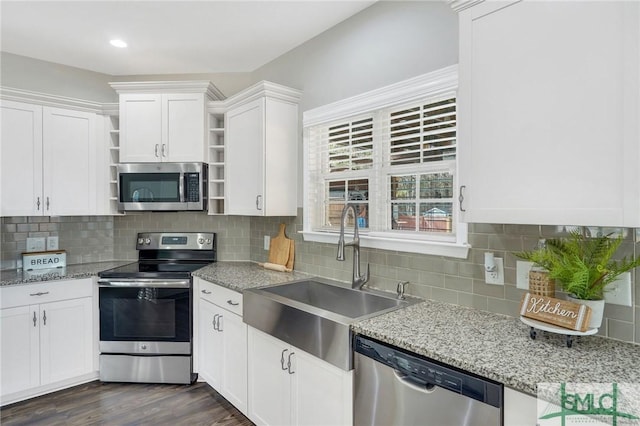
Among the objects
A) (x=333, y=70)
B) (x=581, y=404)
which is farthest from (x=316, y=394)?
(x=333, y=70)

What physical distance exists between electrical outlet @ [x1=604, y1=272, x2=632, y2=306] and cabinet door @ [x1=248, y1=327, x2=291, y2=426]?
1440mm

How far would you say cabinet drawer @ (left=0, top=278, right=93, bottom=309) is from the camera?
2.56 metres

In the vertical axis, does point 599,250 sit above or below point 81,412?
above

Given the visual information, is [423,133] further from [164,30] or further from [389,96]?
[164,30]

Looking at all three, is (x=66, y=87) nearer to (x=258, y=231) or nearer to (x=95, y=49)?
(x=95, y=49)

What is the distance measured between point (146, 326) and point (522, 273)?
8.66 feet

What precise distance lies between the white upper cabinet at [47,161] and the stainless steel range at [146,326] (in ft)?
2.48

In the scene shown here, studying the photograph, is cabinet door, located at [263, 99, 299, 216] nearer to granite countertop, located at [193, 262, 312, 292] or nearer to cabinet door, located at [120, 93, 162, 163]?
granite countertop, located at [193, 262, 312, 292]

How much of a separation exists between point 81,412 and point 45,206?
1.61 meters

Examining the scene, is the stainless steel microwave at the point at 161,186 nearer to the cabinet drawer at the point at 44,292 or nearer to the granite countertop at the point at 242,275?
the granite countertop at the point at 242,275

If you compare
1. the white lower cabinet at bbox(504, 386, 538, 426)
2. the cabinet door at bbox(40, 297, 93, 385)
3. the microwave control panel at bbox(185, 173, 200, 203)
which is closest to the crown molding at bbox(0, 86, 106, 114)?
the microwave control panel at bbox(185, 173, 200, 203)

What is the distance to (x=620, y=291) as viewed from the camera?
135 cm

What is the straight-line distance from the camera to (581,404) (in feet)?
3.19

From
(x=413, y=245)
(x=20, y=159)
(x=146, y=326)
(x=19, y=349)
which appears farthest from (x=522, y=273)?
(x=20, y=159)
